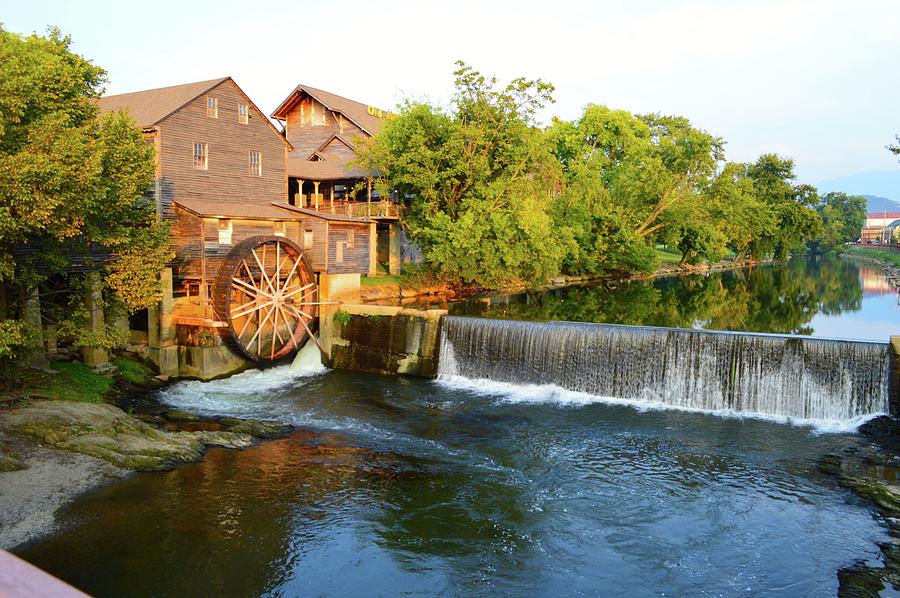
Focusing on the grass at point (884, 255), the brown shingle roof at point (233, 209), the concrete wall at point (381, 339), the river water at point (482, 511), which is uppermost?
the grass at point (884, 255)

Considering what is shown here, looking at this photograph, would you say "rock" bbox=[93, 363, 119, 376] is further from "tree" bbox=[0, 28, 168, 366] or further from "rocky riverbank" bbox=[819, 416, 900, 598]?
"rocky riverbank" bbox=[819, 416, 900, 598]

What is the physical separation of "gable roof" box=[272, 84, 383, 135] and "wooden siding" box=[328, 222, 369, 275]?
1554cm

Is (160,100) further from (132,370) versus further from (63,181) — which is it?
(63,181)

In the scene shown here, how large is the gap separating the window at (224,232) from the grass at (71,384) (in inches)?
249

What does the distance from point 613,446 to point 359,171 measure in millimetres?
27536

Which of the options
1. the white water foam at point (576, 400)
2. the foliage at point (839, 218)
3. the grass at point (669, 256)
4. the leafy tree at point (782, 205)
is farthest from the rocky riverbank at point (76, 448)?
the foliage at point (839, 218)

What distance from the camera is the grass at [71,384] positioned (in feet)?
63.6

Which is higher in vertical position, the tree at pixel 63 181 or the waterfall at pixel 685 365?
the tree at pixel 63 181

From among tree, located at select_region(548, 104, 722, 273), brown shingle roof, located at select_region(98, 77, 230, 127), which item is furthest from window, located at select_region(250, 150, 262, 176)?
tree, located at select_region(548, 104, 722, 273)

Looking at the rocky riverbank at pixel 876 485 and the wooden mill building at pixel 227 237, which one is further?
the wooden mill building at pixel 227 237

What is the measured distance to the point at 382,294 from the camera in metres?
37.3

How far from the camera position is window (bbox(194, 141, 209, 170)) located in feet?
90.0

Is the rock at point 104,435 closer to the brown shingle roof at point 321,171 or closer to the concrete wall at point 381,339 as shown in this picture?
the concrete wall at point 381,339

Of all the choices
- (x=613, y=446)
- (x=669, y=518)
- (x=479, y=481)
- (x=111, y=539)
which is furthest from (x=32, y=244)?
(x=669, y=518)
